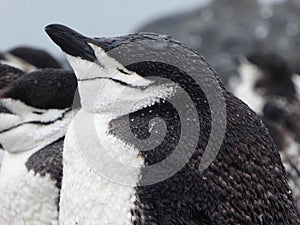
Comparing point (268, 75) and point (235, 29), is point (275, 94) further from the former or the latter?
point (235, 29)

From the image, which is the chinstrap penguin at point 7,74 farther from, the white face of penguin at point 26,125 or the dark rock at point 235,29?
the dark rock at point 235,29

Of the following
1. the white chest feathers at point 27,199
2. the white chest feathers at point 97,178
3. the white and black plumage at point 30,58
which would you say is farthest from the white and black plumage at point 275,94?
the white chest feathers at point 97,178

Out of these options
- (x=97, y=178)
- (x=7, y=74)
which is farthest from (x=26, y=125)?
(x=97, y=178)

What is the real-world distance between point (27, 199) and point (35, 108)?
0.55m

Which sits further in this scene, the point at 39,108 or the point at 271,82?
the point at 271,82

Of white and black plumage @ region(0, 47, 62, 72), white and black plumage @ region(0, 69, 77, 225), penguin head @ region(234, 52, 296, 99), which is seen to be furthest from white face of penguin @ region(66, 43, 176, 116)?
penguin head @ region(234, 52, 296, 99)

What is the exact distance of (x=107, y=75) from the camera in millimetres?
3176

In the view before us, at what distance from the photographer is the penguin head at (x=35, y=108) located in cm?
431

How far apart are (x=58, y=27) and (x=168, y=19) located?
32.7 metres

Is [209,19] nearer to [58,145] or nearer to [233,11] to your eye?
[233,11]

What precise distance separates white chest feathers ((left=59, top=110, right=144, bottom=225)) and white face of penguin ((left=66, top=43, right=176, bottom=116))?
2.3 inches

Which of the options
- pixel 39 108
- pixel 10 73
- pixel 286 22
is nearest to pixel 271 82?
pixel 10 73

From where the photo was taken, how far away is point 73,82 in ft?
14.2

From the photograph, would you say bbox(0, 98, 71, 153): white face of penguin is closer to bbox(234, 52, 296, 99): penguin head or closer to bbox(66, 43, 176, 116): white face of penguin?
bbox(66, 43, 176, 116): white face of penguin
